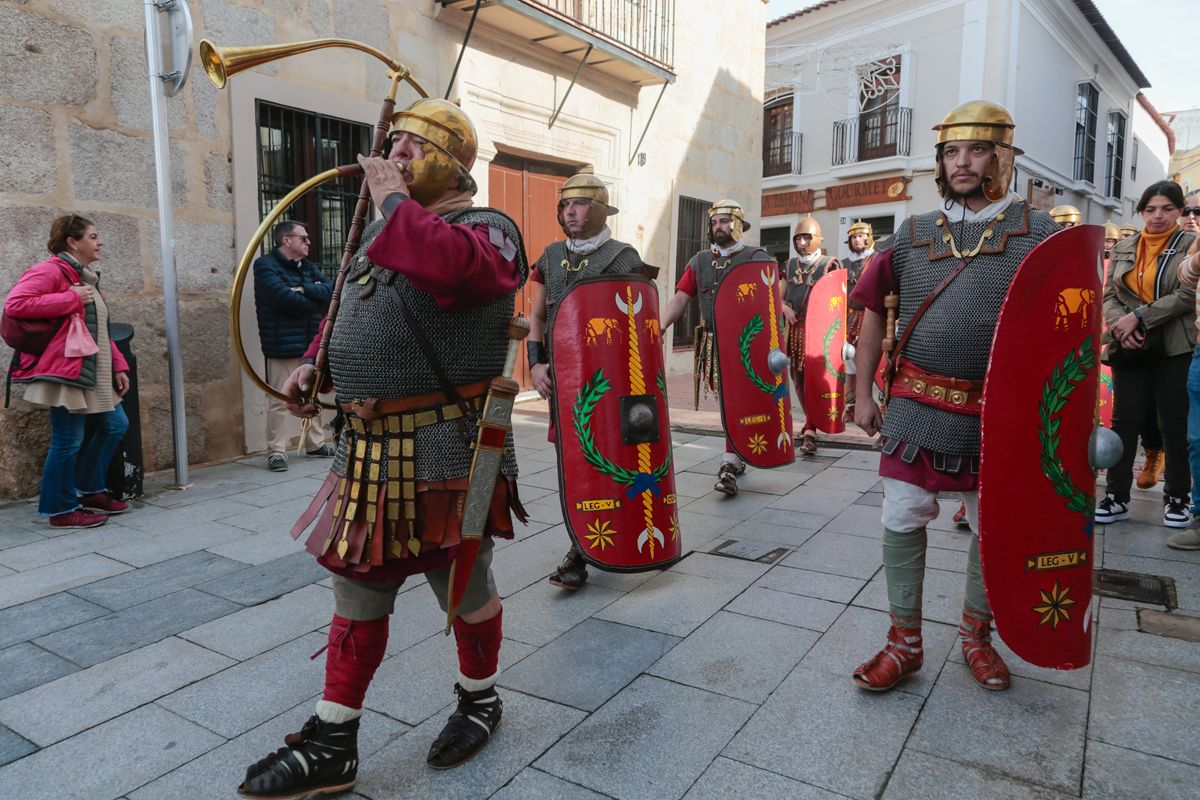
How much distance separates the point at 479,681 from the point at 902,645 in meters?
1.24

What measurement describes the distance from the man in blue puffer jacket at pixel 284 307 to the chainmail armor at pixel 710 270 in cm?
252

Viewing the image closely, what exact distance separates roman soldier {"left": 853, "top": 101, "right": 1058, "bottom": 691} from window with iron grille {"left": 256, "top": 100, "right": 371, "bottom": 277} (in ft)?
15.2

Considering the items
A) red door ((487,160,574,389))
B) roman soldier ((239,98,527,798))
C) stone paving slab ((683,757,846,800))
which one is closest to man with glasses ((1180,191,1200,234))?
stone paving slab ((683,757,846,800))

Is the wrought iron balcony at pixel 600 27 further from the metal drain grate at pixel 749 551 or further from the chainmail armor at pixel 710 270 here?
the metal drain grate at pixel 749 551

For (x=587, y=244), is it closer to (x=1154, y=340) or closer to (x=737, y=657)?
(x=737, y=657)

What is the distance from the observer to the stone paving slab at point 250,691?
2.20m

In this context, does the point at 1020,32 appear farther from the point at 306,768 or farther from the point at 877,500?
the point at 306,768

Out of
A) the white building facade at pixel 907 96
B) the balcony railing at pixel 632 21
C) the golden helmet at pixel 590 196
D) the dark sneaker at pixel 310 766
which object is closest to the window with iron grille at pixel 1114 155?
the white building facade at pixel 907 96

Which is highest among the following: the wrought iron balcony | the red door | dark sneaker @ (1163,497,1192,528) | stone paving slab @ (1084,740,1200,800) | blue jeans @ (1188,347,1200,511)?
the wrought iron balcony

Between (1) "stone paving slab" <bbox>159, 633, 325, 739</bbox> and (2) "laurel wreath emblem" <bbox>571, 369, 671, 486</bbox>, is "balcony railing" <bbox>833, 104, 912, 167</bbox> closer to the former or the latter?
(2) "laurel wreath emblem" <bbox>571, 369, 671, 486</bbox>

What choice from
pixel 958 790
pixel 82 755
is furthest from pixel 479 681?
pixel 958 790

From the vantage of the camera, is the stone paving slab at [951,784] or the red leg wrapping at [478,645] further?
the red leg wrapping at [478,645]

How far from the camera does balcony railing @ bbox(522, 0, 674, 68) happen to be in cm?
803

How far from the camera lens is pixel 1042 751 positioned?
6.59 feet
